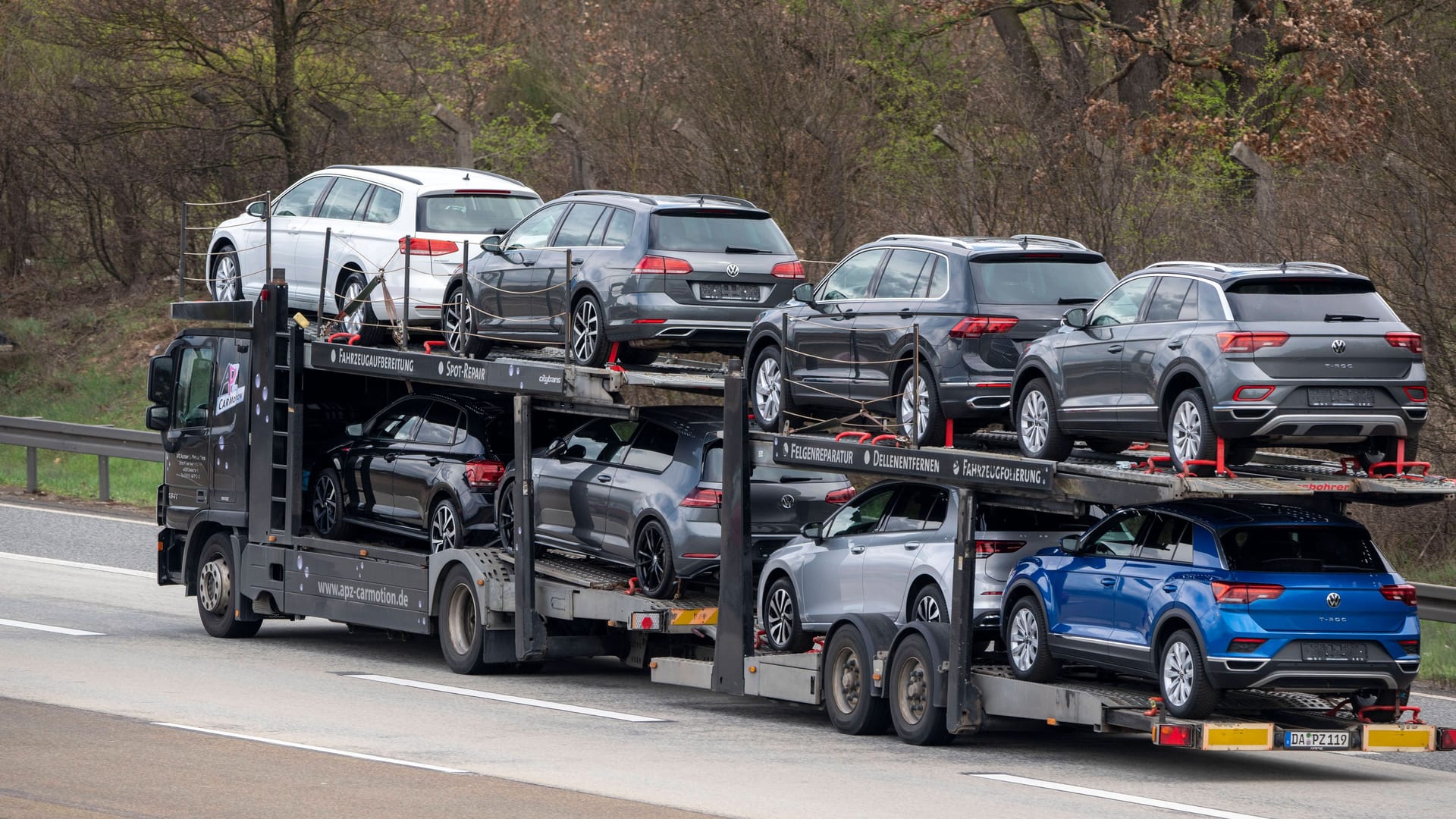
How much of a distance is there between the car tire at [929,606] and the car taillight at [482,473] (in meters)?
4.35

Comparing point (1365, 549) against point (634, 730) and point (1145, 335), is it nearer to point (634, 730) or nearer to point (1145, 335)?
point (1145, 335)

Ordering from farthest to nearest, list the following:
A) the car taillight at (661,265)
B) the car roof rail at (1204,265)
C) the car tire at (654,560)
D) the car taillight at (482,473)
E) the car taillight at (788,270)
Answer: the car taillight at (482,473)
the car taillight at (788,270)
the car taillight at (661,265)
the car tire at (654,560)
the car roof rail at (1204,265)

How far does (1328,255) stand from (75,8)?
20592 millimetres

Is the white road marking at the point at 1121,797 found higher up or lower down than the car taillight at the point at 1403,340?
lower down

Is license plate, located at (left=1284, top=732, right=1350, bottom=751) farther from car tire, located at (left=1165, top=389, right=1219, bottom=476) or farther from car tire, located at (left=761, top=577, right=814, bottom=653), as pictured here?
car tire, located at (left=761, top=577, right=814, bottom=653)

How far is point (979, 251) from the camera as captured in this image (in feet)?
43.1

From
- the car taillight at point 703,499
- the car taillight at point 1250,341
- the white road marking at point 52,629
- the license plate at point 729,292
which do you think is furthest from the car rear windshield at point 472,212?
the car taillight at point 1250,341

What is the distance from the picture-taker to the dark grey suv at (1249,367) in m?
10.9

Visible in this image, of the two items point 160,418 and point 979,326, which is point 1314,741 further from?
point 160,418

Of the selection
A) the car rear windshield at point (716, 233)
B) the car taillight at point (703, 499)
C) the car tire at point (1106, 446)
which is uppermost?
the car rear windshield at point (716, 233)

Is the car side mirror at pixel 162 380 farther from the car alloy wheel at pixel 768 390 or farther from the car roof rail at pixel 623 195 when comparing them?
the car alloy wheel at pixel 768 390

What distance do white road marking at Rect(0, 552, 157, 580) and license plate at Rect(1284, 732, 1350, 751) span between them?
1415 cm

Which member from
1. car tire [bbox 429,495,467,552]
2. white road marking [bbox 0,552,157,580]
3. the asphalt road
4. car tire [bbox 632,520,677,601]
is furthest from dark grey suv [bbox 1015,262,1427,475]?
white road marking [bbox 0,552,157,580]

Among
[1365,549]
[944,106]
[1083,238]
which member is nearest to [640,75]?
[944,106]
